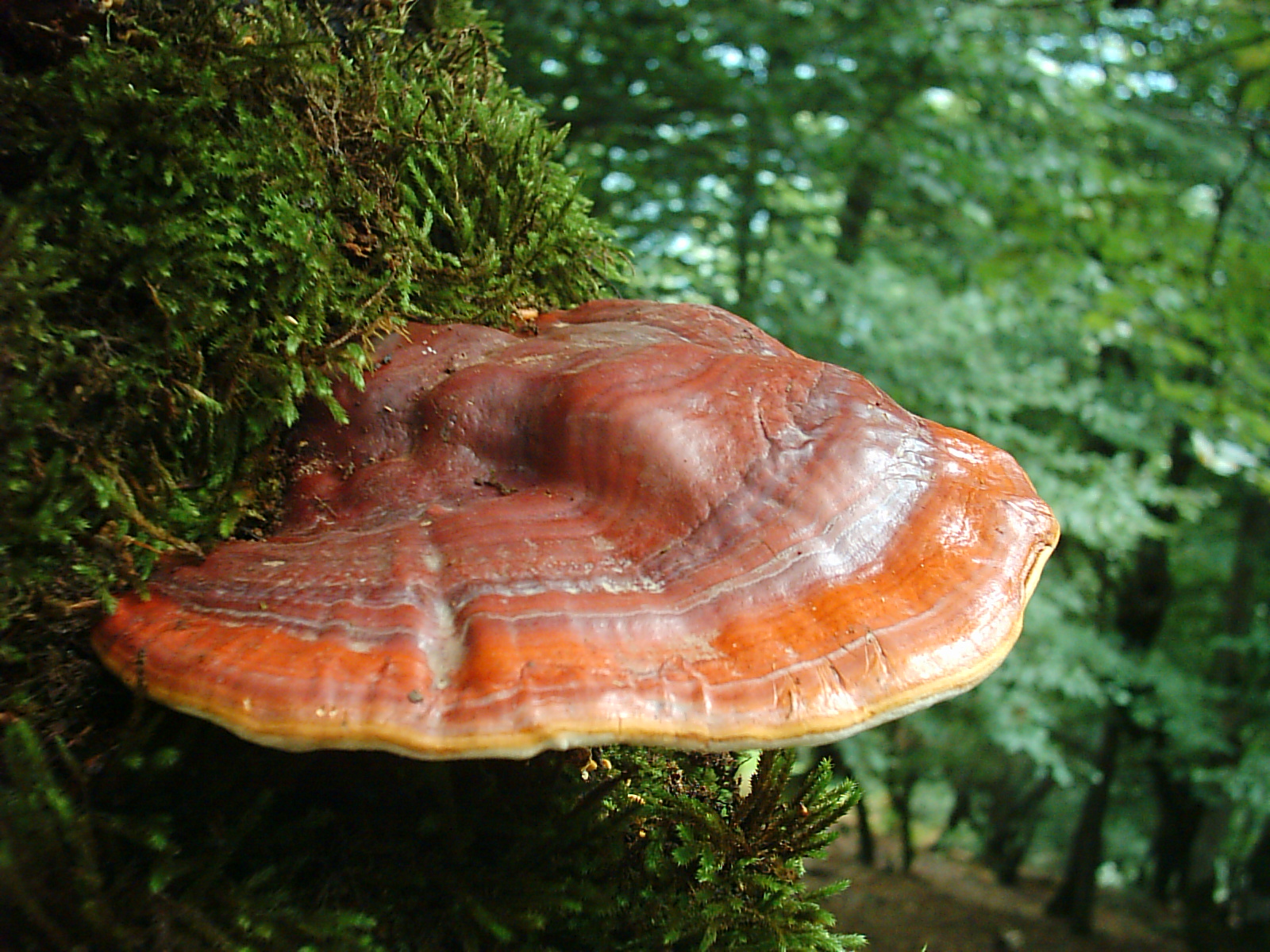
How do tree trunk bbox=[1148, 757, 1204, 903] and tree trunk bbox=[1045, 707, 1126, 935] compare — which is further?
tree trunk bbox=[1148, 757, 1204, 903]

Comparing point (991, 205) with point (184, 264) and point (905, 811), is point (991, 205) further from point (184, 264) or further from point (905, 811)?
point (905, 811)

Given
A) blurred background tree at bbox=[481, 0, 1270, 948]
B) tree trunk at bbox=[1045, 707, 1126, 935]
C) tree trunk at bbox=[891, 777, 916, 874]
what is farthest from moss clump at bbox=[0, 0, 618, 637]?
tree trunk at bbox=[891, 777, 916, 874]

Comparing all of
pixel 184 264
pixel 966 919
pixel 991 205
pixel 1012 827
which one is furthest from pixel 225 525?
Answer: pixel 1012 827

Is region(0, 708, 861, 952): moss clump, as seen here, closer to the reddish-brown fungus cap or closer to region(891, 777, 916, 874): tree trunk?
the reddish-brown fungus cap

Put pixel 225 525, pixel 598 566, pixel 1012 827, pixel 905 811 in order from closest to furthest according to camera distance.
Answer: pixel 598 566
pixel 225 525
pixel 905 811
pixel 1012 827

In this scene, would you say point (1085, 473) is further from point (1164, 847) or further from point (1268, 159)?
point (1164, 847)

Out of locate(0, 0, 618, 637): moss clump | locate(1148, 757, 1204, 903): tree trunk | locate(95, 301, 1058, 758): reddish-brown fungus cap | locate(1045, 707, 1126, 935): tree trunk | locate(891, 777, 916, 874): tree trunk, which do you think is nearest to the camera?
locate(95, 301, 1058, 758): reddish-brown fungus cap

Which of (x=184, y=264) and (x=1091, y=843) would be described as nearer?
(x=184, y=264)

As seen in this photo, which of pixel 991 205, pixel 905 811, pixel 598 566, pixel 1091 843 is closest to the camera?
pixel 598 566
